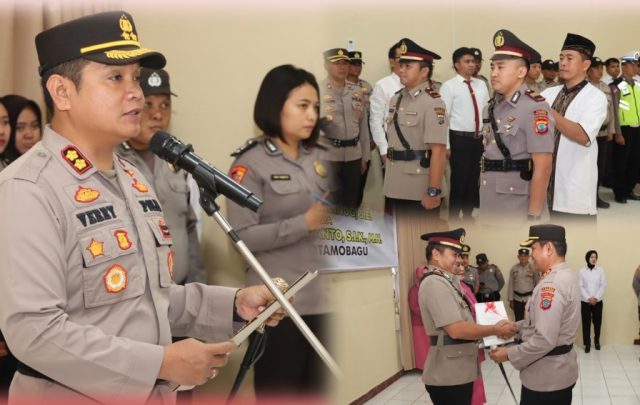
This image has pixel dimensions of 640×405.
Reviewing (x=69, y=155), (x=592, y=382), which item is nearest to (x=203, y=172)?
(x=69, y=155)

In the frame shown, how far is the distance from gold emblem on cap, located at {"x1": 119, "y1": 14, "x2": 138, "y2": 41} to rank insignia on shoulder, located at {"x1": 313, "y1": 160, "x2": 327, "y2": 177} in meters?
0.67

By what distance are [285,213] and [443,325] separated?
505mm

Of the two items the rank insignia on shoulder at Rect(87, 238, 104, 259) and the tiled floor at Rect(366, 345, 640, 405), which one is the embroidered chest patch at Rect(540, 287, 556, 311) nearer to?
the tiled floor at Rect(366, 345, 640, 405)

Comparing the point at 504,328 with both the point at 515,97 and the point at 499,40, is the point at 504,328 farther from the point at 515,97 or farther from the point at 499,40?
the point at 499,40

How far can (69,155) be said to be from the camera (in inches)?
46.6

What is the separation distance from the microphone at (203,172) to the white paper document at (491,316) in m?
0.82

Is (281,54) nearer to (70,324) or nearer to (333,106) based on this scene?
(333,106)

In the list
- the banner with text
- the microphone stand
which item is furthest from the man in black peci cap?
the banner with text

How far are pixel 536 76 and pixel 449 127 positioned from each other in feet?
0.83

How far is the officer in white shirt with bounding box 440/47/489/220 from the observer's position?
169cm

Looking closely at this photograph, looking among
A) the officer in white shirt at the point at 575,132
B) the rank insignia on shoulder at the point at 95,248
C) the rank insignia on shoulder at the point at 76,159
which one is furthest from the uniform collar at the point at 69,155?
the officer in white shirt at the point at 575,132

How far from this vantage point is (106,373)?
108 cm

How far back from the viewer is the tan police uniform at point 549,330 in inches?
67.0

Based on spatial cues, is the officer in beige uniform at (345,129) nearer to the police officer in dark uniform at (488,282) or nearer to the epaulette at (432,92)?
the epaulette at (432,92)
